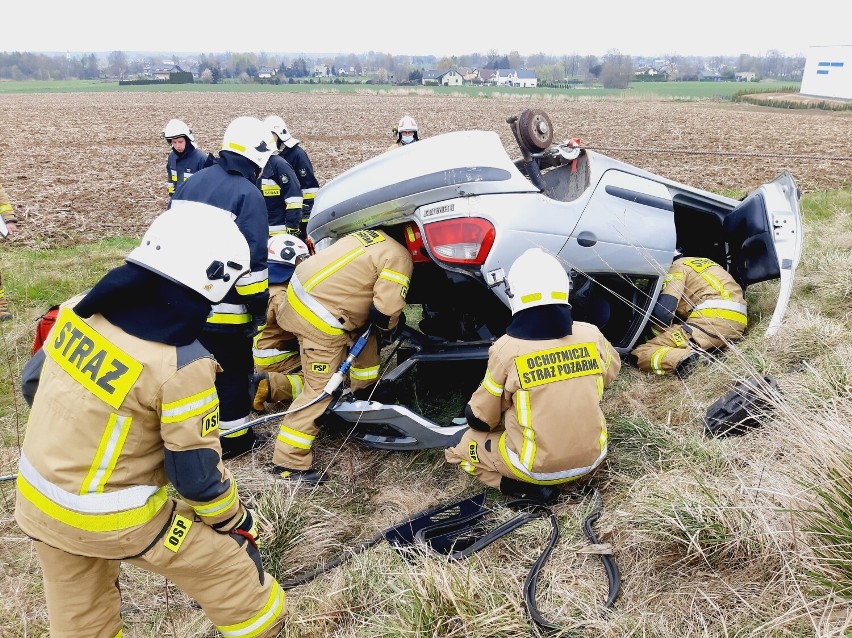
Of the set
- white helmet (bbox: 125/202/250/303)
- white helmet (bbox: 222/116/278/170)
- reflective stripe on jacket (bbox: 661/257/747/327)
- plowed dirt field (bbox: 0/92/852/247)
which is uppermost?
white helmet (bbox: 222/116/278/170)

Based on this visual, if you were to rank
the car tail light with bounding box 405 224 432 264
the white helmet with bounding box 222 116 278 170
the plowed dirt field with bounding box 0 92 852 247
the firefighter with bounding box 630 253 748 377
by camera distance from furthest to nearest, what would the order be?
the plowed dirt field with bounding box 0 92 852 247
the white helmet with bounding box 222 116 278 170
the firefighter with bounding box 630 253 748 377
the car tail light with bounding box 405 224 432 264

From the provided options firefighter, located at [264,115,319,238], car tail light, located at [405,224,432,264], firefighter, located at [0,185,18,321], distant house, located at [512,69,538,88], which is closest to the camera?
car tail light, located at [405,224,432,264]

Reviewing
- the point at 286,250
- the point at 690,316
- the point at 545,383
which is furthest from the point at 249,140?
the point at 690,316

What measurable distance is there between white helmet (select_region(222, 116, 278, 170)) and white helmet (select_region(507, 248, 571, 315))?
222 centimetres

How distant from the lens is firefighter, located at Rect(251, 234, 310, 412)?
438 cm

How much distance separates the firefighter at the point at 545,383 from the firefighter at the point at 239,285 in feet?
5.66

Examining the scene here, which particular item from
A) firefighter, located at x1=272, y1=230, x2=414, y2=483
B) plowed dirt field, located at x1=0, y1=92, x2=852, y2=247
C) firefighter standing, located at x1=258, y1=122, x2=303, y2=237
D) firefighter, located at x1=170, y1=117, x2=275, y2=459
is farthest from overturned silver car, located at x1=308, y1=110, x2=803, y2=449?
firefighter standing, located at x1=258, y1=122, x2=303, y2=237

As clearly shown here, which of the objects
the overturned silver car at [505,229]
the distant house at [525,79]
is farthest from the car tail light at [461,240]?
the distant house at [525,79]

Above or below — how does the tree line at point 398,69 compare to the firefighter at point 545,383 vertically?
above

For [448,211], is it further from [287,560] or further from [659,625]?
[659,625]

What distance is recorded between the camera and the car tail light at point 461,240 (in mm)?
3424

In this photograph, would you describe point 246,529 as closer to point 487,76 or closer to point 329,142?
point 329,142

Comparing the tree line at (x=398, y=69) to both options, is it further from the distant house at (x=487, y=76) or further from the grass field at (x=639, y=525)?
the grass field at (x=639, y=525)

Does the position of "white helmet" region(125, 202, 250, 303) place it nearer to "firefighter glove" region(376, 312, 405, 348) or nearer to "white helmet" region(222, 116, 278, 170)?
"firefighter glove" region(376, 312, 405, 348)
